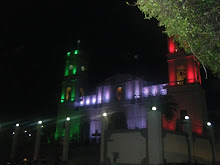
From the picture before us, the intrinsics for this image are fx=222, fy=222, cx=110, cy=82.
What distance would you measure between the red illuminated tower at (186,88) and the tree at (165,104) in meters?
0.91

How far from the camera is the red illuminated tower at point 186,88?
2808 cm

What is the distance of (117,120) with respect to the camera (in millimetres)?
35562

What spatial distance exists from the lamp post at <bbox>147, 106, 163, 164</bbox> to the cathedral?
8521 mm

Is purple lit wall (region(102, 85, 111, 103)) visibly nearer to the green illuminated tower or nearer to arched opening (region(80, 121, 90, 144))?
arched opening (region(80, 121, 90, 144))

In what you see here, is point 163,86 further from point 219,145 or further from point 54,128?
point 54,128

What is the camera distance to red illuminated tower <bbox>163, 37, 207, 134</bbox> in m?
28.1

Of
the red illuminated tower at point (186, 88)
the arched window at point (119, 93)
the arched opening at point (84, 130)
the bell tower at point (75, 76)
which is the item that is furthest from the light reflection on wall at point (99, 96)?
the red illuminated tower at point (186, 88)

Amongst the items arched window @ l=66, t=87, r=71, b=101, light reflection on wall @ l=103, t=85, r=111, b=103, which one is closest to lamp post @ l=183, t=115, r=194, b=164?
light reflection on wall @ l=103, t=85, r=111, b=103

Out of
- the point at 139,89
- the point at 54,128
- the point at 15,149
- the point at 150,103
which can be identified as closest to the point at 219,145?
the point at 150,103

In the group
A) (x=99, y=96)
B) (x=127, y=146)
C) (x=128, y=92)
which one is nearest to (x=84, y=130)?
(x=99, y=96)

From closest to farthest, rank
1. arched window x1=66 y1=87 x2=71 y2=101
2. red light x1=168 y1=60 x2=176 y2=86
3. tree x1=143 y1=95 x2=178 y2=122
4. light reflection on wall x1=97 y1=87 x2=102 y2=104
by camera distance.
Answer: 1. tree x1=143 y1=95 x2=178 y2=122
2. red light x1=168 y1=60 x2=176 y2=86
3. light reflection on wall x1=97 y1=87 x2=102 y2=104
4. arched window x1=66 y1=87 x2=71 y2=101

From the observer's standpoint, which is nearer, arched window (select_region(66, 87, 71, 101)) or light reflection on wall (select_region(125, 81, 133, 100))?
light reflection on wall (select_region(125, 81, 133, 100))

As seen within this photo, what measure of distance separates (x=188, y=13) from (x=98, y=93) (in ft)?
101

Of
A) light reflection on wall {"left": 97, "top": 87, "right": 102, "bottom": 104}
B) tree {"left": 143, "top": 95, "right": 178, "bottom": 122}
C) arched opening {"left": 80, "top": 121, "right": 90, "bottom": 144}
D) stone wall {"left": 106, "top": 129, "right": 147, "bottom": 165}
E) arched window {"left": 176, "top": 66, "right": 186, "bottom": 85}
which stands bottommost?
stone wall {"left": 106, "top": 129, "right": 147, "bottom": 165}
